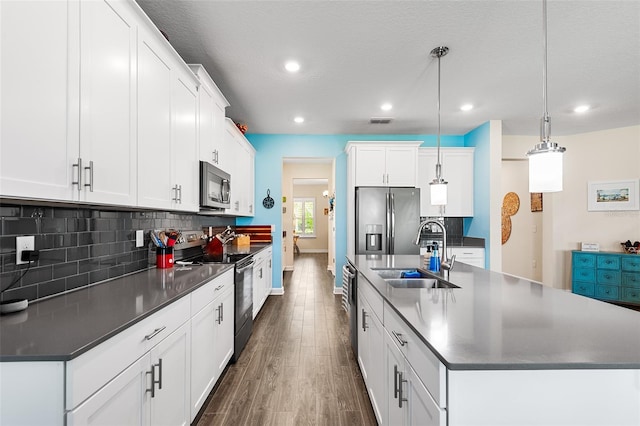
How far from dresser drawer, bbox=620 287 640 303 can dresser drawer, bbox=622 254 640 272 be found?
28 cm

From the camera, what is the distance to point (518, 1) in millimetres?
1918

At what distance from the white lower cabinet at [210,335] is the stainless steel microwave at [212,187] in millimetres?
646

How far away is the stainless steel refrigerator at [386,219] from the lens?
14.0 feet

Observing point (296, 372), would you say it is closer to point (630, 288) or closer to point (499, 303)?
point (499, 303)

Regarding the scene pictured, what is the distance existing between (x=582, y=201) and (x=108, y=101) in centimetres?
637

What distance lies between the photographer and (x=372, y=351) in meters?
1.89

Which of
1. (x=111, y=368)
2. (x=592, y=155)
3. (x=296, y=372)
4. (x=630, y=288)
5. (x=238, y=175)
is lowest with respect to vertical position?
(x=296, y=372)

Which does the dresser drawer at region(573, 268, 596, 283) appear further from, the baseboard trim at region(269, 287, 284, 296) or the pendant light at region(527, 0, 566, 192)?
the baseboard trim at region(269, 287, 284, 296)

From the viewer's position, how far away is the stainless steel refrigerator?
426 cm

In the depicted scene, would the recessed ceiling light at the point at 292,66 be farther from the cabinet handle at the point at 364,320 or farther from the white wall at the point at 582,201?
the white wall at the point at 582,201

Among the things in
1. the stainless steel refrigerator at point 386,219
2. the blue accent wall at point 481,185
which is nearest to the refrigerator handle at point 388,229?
the stainless steel refrigerator at point 386,219

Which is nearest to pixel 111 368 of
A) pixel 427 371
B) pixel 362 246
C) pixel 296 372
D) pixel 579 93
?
pixel 427 371

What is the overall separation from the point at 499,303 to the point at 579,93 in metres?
3.40

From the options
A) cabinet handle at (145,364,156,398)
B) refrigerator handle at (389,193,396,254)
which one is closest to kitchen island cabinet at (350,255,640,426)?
cabinet handle at (145,364,156,398)
